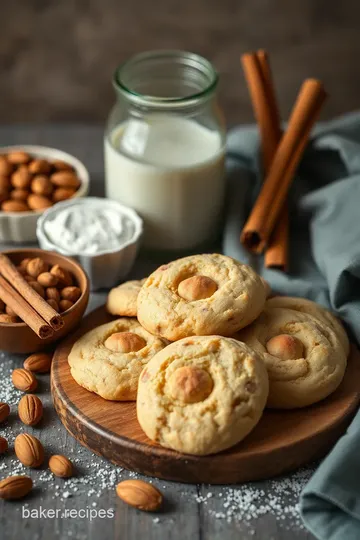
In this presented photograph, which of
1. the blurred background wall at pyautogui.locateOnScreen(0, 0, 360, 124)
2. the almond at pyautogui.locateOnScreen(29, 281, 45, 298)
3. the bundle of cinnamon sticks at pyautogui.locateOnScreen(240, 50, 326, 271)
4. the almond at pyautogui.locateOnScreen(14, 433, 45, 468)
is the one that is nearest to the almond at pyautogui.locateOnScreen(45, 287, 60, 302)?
the almond at pyautogui.locateOnScreen(29, 281, 45, 298)

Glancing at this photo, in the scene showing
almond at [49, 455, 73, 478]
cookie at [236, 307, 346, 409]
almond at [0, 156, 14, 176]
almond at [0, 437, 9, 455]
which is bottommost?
almond at [0, 437, 9, 455]

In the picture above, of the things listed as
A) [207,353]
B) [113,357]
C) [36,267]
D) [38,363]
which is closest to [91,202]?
[36,267]

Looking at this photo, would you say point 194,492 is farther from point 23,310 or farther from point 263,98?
point 263,98

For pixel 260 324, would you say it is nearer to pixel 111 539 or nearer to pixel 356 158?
pixel 111 539

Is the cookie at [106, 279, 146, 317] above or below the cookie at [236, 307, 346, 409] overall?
below

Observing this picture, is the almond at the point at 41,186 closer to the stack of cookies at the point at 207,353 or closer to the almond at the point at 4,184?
the almond at the point at 4,184

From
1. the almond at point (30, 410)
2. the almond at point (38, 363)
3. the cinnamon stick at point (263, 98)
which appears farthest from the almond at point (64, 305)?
the cinnamon stick at point (263, 98)

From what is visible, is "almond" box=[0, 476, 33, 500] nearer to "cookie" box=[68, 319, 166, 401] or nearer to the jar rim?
"cookie" box=[68, 319, 166, 401]
